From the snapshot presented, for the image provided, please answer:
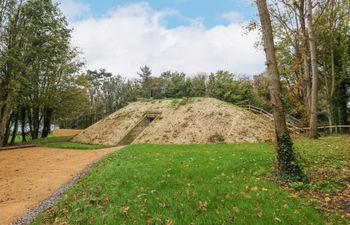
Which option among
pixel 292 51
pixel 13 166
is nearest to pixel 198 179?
pixel 13 166

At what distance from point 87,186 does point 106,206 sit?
7.36 ft

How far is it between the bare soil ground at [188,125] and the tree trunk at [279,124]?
1134 centimetres

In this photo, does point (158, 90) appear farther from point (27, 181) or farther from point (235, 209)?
point (235, 209)

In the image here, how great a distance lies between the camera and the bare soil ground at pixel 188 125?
64.7ft

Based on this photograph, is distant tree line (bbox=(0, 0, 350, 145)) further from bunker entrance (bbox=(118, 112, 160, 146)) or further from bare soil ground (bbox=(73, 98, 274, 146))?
bunker entrance (bbox=(118, 112, 160, 146))

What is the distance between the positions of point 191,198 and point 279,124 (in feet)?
10.0

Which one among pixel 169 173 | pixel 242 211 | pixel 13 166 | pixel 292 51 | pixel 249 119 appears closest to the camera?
pixel 242 211

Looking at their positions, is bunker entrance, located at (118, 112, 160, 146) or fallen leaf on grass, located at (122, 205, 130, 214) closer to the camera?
fallen leaf on grass, located at (122, 205, 130, 214)

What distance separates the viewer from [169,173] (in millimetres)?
7656

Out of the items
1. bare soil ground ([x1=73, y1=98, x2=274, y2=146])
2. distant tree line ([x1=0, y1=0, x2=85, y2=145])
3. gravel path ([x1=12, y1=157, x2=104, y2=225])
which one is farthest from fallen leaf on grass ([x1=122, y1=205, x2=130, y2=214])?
distant tree line ([x1=0, y1=0, x2=85, y2=145])

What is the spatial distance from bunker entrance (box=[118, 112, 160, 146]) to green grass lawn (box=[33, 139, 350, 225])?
1434 cm

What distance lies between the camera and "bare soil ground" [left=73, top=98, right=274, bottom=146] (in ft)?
64.7

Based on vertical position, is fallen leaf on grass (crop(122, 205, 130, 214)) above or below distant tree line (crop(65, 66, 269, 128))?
below

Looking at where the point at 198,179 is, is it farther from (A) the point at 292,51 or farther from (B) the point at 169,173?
(A) the point at 292,51
